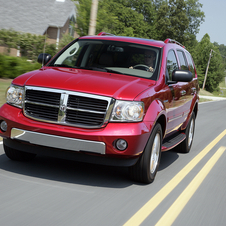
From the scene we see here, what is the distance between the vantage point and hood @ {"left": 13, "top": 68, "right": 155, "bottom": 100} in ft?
15.2

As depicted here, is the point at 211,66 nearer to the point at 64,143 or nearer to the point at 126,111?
the point at 126,111

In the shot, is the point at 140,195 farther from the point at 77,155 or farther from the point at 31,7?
the point at 31,7

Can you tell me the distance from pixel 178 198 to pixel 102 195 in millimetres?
944

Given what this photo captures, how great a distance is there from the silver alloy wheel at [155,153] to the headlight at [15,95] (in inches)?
71.0

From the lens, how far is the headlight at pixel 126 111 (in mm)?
4566

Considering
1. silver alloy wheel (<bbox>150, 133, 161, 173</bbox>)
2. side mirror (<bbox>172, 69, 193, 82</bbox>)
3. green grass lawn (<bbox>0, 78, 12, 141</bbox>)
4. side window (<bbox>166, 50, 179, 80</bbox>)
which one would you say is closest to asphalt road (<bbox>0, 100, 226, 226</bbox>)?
silver alloy wheel (<bbox>150, 133, 161, 173</bbox>)

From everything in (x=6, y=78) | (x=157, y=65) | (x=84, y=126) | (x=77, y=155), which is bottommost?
(x=6, y=78)

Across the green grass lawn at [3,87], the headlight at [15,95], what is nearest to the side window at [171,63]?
the headlight at [15,95]

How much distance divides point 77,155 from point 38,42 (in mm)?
16624

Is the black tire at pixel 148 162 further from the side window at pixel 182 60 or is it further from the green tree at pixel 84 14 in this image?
the green tree at pixel 84 14

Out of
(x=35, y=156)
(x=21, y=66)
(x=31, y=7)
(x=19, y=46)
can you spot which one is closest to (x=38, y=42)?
(x=19, y=46)

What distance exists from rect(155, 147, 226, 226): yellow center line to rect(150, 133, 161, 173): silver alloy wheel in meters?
0.53

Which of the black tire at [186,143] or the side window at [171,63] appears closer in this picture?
the side window at [171,63]

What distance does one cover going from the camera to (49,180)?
4918 mm
